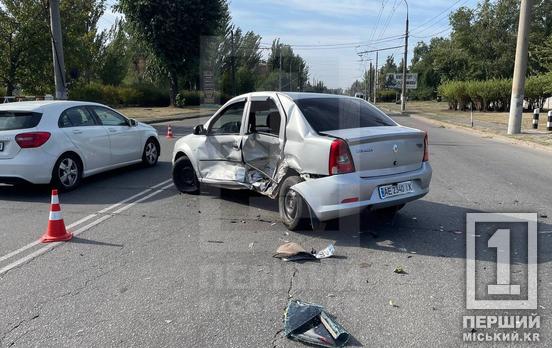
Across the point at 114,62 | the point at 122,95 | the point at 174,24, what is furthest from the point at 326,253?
the point at 114,62

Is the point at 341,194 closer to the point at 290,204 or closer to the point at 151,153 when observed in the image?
the point at 290,204

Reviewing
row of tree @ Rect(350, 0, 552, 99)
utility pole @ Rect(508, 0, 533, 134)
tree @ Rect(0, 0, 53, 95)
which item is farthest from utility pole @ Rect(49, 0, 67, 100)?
row of tree @ Rect(350, 0, 552, 99)

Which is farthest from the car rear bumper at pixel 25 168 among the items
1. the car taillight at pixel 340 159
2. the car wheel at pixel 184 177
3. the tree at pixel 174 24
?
the tree at pixel 174 24

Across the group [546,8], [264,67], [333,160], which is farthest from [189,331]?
[264,67]

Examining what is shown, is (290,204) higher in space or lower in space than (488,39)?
lower

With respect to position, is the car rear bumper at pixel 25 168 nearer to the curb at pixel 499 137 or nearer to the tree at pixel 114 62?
the curb at pixel 499 137

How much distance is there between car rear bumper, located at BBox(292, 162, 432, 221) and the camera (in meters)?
5.23

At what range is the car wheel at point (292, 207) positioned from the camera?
18.4 ft

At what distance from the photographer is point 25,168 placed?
7781mm

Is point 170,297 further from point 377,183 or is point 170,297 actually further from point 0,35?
point 0,35

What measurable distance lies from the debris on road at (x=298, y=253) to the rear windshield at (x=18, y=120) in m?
5.27

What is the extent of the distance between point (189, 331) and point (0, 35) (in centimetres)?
2811

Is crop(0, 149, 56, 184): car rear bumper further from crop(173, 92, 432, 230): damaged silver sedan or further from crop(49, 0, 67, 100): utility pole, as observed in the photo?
crop(49, 0, 67, 100): utility pole

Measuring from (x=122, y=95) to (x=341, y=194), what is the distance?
43.3 m
